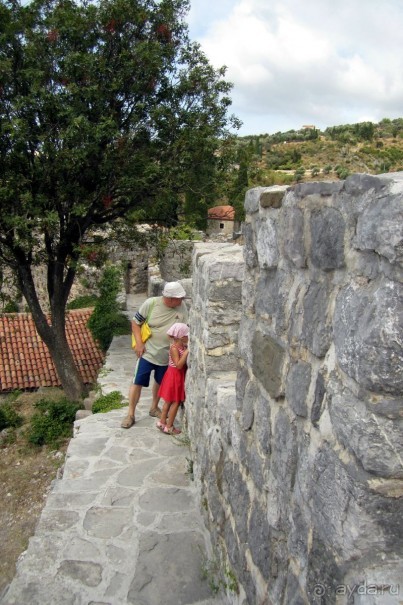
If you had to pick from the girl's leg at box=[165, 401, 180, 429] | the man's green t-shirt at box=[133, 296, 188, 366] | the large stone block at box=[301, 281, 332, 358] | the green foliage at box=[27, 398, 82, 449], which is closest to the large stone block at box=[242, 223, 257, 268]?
the large stone block at box=[301, 281, 332, 358]

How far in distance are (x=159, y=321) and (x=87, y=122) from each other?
4423mm

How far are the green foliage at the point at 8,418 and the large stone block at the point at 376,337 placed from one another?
9830 mm

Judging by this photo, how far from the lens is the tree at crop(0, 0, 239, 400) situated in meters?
8.28

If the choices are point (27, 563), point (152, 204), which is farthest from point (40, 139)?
point (27, 563)

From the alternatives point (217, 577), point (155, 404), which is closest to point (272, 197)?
point (217, 577)

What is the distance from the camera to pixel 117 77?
8.69m

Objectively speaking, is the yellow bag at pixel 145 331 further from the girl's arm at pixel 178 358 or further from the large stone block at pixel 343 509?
the large stone block at pixel 343 509

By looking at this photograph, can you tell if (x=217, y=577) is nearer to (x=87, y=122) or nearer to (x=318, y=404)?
(x=318, y=404)

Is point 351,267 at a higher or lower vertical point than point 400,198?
lower

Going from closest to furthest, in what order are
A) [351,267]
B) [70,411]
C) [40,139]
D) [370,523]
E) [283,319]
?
1. [370,523]
2. [351,267]
3. [283,319]
4. [40,139]
5. [70,411]

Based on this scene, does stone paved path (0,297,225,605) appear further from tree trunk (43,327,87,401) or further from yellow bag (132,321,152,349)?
tree trunk (43,327,87,401)

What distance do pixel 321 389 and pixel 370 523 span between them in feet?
1.38

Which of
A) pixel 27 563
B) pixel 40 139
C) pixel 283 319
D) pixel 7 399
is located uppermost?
pixel 40 139

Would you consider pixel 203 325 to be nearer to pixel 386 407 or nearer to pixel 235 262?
pixel 235 262
